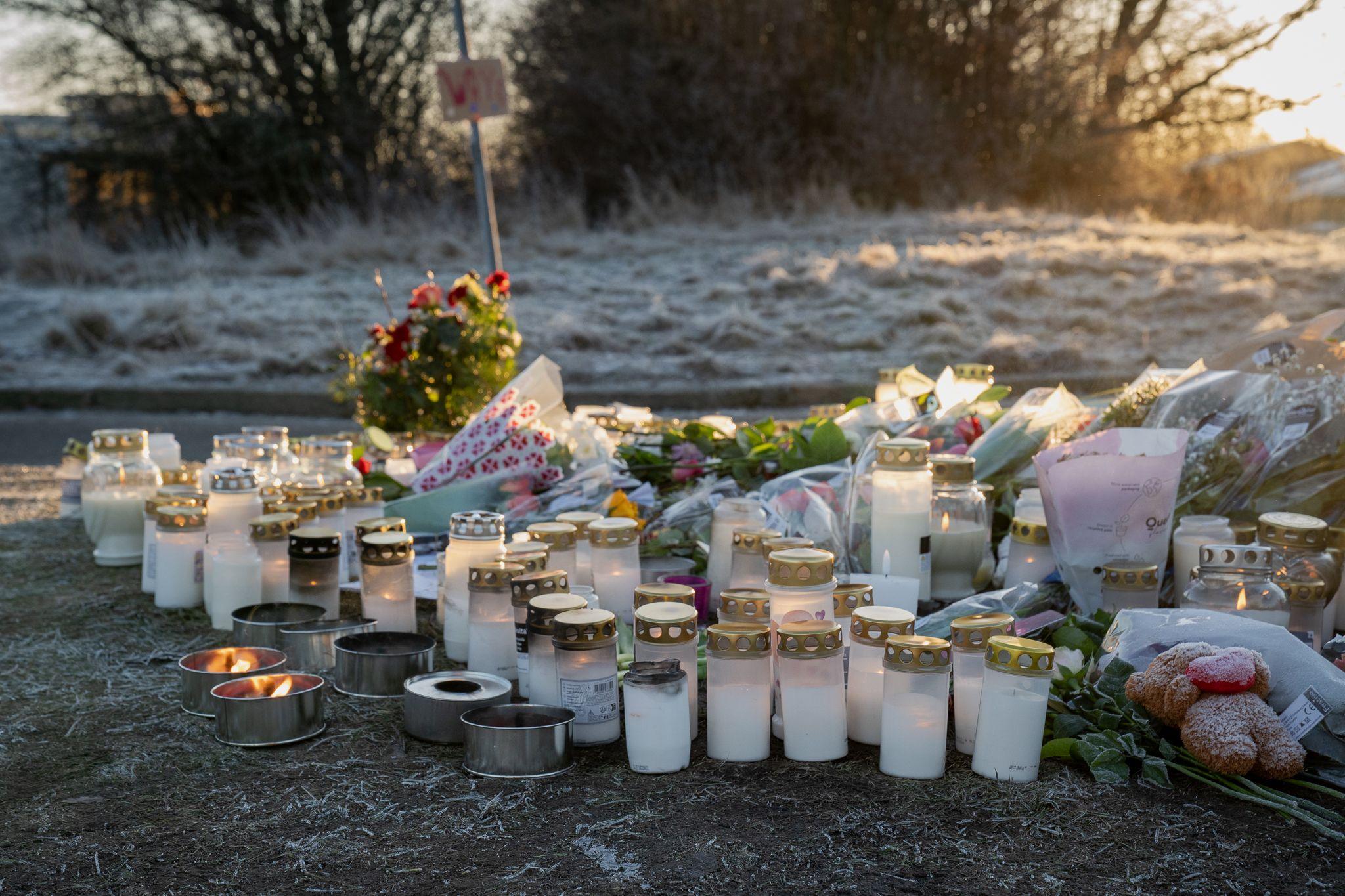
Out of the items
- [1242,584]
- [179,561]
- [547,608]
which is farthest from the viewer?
[179,561]

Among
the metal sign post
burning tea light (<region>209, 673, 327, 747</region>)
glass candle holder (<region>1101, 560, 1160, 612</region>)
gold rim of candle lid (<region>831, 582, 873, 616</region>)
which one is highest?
the metal sign post

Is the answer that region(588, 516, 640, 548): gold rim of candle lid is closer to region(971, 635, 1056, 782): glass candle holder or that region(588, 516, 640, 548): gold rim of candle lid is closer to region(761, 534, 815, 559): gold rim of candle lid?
region(761, 534, 815, 559): gold rim of candle lid

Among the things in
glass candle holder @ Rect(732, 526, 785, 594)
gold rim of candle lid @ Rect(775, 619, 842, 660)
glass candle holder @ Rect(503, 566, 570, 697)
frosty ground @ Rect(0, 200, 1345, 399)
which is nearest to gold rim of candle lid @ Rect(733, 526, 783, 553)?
glass candle holder @ Rect(732, 526, 785, 594)

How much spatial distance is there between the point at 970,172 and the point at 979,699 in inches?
660

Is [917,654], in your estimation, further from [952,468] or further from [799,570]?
[952,468]

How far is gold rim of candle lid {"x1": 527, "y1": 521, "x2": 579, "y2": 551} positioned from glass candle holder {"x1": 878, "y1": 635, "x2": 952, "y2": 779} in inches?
39.4

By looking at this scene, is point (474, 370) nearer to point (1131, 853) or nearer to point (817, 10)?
point (1131, 853)

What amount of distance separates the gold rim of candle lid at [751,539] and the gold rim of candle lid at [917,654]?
2.24 ft

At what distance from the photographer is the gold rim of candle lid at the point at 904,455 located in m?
3.05

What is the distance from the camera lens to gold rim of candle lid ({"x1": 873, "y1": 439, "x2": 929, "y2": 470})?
3051 millimetres

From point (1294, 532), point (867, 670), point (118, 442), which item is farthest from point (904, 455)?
point (118, 442)

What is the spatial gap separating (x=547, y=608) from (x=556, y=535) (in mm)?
587

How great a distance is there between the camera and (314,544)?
313 cm

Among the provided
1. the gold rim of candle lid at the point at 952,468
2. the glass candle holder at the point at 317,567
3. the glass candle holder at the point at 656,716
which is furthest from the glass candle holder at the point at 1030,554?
the glass candle holder at the point at 317,567
